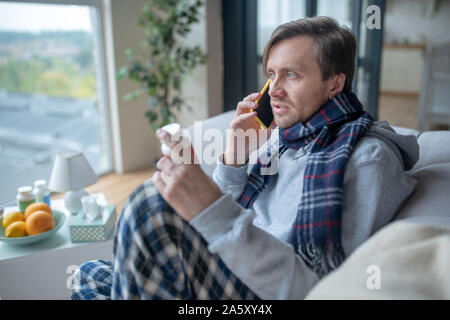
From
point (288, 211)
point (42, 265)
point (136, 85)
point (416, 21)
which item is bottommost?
point (42, 265)

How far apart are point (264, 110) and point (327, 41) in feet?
0.93

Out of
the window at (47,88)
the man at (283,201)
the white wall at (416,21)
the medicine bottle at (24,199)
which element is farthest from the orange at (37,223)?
the white wall at (416,21)

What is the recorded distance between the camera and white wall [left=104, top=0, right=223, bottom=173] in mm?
3227

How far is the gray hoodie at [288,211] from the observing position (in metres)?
0.78

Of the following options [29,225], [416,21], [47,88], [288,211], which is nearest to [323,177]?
[288,211]

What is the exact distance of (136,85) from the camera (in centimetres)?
345

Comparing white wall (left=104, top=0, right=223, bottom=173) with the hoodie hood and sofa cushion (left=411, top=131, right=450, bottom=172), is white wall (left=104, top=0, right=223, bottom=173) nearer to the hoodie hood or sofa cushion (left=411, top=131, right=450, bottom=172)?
sofa cushion (left=411, top=131, right=450, bottom=172)

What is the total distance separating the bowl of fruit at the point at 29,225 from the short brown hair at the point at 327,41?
1.12 m

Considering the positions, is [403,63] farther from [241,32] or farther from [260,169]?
[260,169]

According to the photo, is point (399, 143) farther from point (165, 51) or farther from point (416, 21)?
point (416, 21)

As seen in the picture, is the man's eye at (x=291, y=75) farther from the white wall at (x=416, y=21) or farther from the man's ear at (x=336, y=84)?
the white wall at (x=416, y=21)

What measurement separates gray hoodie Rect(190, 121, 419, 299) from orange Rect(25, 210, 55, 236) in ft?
2.46
